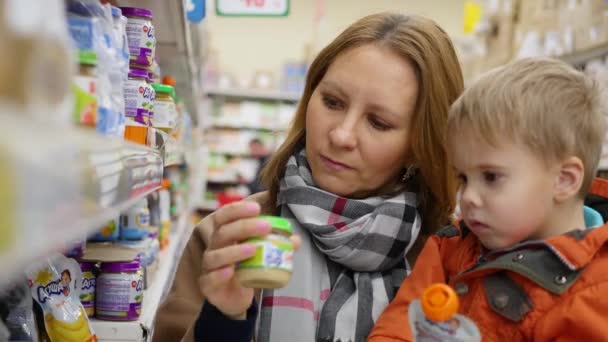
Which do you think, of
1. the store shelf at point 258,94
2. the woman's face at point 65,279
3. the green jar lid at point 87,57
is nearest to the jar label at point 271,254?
the green jar lid at point 87,57

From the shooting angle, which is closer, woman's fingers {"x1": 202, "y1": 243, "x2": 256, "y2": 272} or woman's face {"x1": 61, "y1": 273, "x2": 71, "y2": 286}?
woman's fingers {"x1": 202, "y1": 243, "x2": 256, "y2": 272}

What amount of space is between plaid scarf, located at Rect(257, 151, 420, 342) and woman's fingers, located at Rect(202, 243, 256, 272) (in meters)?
0.37

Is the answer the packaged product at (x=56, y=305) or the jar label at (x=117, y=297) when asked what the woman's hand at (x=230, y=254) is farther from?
the jar label at (x=117, y=297)

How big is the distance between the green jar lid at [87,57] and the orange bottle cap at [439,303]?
674 millimetres

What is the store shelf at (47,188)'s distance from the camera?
0.38 metres

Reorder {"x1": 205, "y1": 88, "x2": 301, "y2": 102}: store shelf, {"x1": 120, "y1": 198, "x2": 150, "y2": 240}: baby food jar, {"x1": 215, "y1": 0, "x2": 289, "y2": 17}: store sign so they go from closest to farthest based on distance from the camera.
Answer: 1. {"x1": 120, "y1": 198, "x2": 150, "y2": 240}: baby food jar
2. {"x1": 215, "y1": 0, "x2": 289, "y2": 17}: store sign
3. {"x1": 205, "y1": 88, "x2": 301, "y2": 102}: store shelf

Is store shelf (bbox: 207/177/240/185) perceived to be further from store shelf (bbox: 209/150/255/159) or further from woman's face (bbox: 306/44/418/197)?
woman's face (bbox: 306/44/418/197)

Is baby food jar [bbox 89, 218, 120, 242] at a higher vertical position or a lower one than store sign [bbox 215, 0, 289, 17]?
lower

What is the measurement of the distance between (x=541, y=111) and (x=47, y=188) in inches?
39.4

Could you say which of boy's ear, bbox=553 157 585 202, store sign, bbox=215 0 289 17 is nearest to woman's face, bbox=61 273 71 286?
boy's ear, bbox=553 157 585 202

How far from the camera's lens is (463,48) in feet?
19.0

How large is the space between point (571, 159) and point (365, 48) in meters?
0.56

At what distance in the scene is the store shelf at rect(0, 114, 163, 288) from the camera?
38 cm

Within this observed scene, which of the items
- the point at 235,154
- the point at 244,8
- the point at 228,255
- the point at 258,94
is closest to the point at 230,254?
the point at 228,255
